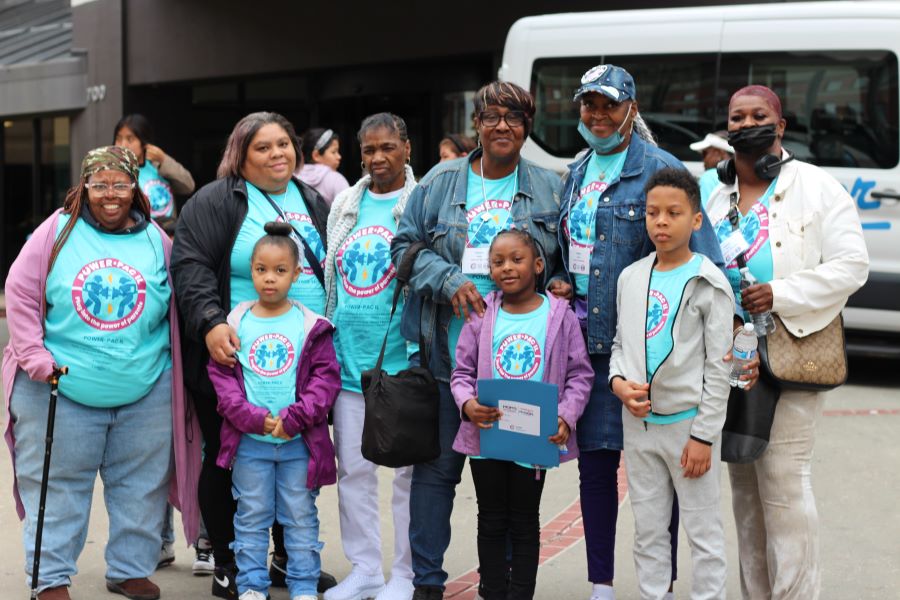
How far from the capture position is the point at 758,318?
14.0ft

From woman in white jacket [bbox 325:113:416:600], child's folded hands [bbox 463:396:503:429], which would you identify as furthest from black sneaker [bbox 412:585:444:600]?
child's folded hands [bbox 463:396:503:429]

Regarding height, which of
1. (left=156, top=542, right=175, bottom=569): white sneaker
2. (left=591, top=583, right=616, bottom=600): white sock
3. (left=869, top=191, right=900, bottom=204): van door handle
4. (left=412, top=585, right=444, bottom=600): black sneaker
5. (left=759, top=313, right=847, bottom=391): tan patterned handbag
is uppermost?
(left=869, top=191, right=900, bottom=204): van door handle

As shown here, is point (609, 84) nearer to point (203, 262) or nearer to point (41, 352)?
point (203, 262)

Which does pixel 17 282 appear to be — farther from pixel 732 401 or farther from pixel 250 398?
pixel 732 401

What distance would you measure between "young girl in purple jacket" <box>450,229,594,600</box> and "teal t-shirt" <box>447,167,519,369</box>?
12cm

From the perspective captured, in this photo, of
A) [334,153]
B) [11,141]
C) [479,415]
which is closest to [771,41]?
[334,153]

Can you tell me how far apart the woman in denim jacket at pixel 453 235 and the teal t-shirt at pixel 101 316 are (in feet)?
3.31

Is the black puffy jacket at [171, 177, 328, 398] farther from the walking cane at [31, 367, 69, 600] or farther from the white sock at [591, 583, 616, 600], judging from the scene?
the white sock at [591, 583, 616, 600]

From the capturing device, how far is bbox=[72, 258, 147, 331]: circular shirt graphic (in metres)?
4.70

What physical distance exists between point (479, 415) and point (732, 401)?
2.92 feet

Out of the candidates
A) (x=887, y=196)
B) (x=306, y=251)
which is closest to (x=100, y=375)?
(x=306, y=251)

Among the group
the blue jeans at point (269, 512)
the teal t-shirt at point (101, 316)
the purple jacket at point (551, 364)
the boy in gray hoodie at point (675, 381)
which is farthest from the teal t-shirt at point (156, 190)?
the boy in gray hoodie at point (675, 381)

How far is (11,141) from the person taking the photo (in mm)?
21250

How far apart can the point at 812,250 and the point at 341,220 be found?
1.87m
